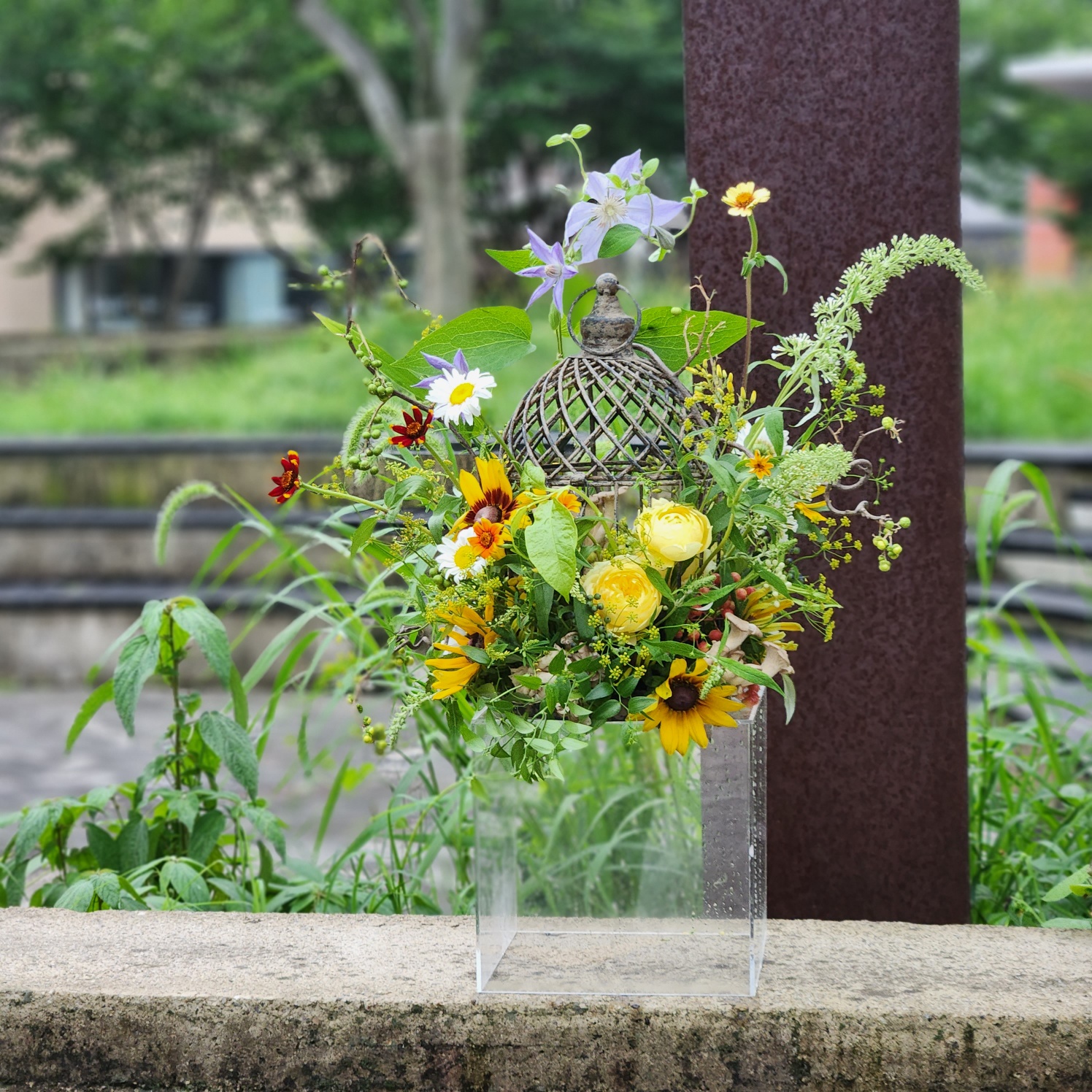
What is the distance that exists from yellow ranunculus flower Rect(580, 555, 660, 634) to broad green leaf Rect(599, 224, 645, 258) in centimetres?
35

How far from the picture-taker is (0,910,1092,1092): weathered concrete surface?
129 cm

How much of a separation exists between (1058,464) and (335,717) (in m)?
3.10

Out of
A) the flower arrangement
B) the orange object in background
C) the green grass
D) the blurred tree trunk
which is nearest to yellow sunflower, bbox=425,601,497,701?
the flower arrangement

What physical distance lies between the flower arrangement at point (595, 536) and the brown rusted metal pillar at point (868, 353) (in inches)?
14.5

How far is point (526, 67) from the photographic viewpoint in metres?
14.3

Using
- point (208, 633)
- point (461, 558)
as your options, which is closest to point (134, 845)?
point (208, 633)

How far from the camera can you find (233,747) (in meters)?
1.84

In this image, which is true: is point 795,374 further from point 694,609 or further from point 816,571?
point 816,571

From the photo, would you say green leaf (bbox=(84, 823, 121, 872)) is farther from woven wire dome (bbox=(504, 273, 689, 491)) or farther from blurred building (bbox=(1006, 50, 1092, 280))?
blurred building (bbox=(1006, 50, 1092, 280))

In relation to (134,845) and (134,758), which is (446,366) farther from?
(134,758)

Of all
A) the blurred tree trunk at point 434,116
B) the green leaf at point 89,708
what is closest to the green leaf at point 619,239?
the green leaf at point 89,708

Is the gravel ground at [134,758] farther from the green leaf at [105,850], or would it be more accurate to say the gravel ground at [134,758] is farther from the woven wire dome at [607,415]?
the woven wire dome at [607,415]

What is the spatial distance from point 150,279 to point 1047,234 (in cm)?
1826

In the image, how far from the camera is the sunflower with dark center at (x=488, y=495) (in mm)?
1280
